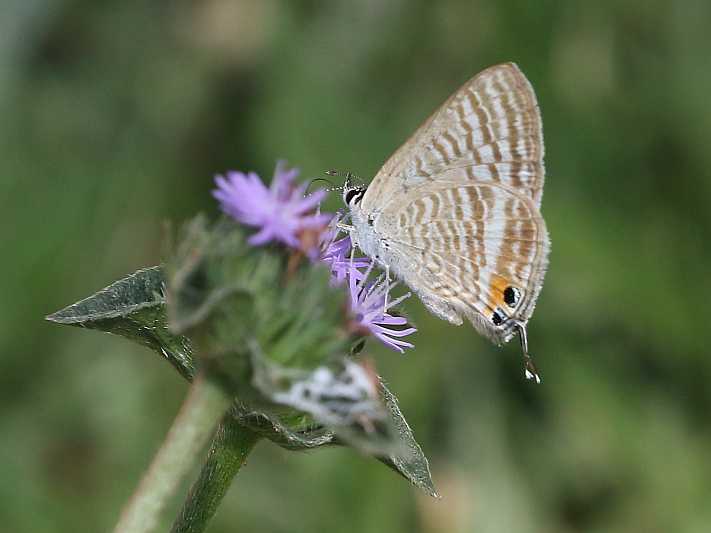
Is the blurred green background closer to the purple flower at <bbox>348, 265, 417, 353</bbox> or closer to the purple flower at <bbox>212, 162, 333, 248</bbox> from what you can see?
the purple flower at <bbox>348, 265, 417, 353</bbox>

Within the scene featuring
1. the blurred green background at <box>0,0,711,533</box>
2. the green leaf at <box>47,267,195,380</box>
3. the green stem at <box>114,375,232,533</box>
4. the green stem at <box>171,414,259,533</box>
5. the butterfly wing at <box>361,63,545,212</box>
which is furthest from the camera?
the blurred green background at <box>0,0,711,533</box>

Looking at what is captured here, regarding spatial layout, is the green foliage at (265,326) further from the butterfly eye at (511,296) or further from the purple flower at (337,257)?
the butterfly eye at (511,296)

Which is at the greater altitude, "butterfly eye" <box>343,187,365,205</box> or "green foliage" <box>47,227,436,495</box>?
"green foliage" <box>47,227,436,495</box>

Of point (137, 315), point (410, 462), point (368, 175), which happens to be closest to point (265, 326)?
point (137, 315)

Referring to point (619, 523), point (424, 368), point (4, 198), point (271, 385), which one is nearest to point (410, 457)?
point (271, 385)

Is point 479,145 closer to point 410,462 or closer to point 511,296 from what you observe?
point 511,296

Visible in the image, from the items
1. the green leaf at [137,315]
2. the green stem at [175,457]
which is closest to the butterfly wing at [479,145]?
the green leaf at [137,315]

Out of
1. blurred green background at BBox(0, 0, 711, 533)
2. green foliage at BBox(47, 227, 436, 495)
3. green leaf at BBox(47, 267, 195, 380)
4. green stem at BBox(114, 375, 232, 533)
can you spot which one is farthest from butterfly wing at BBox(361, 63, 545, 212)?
blurred green background at BBox(0, 0, 711, 533)

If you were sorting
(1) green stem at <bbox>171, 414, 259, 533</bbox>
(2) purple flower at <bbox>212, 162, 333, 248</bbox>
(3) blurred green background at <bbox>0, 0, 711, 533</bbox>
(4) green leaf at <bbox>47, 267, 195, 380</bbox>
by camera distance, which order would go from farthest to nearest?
(3) blurred green background at <bbox>0, 0, 711, 533</bbox>
(4) green leaf at <bbox>47, 267, 195, 380</bbox>
(1) green stem at <bbox>171, 414, 259, 533</bbox>
(2) purple flower at <bbox>212, 162, 333, 248</bbox>
